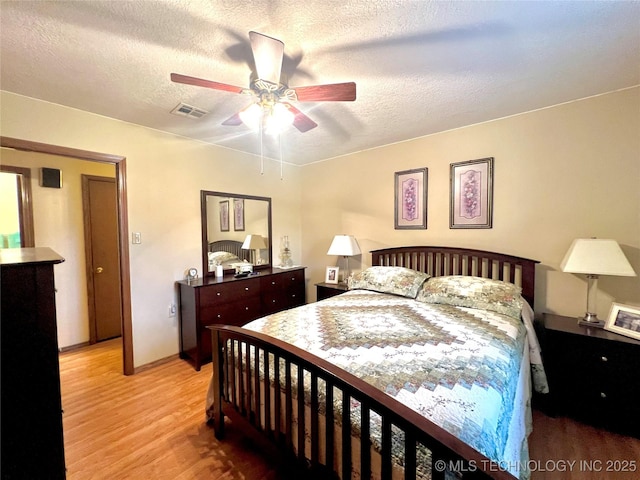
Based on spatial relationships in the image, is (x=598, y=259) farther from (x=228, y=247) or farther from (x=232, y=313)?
(x=228, y=247)

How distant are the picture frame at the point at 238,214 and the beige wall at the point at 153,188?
231mm

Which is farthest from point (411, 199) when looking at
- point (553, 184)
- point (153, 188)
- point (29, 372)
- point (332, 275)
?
point (29, 372)

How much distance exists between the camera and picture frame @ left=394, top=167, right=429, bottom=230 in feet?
10.1

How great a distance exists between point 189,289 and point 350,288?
1.76 meters

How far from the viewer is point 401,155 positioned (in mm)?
3225

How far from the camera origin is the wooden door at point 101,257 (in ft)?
10.8

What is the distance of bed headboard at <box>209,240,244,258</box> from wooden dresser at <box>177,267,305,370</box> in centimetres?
35

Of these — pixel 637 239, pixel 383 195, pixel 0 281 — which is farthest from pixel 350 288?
pixel 0 281

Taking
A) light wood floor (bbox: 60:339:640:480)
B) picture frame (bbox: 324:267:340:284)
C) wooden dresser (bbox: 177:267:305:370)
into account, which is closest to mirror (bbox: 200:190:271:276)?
wooden dresser (bbox: 177:267:305:370)

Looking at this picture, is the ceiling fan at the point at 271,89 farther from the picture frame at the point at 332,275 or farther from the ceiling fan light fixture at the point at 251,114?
the picture frame at the point at 332,275

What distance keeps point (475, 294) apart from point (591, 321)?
31.8 inches

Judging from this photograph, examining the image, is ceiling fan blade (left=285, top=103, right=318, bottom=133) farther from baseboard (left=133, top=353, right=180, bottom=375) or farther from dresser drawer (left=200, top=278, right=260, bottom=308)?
baseboard (left=133, top=353, right=180, bottom=375)

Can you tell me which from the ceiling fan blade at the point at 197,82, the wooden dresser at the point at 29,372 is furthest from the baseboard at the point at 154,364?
the ceiling fan blade at the point at 197,82

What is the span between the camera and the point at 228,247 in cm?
340
